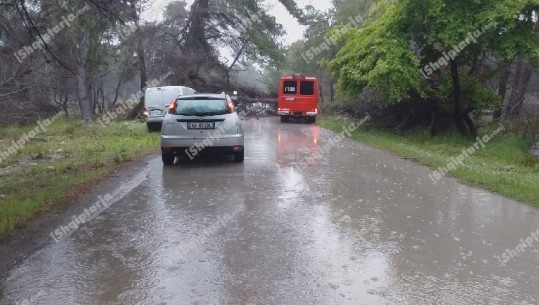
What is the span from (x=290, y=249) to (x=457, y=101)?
51.6 feet

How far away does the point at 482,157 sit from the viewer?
1441cm

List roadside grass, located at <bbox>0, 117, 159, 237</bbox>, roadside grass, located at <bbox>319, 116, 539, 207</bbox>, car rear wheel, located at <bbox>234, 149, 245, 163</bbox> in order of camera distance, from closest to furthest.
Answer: roadside grass, located at <bbox>0, 117, 159, 237</bbox> → roadside grass, located at <bbox>319, 116, 539, 207</bbox> → car rear wheel, located at <bbox>234, 149, 245, 163</bbox>

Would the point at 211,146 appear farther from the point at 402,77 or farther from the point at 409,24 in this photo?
the point at 409,24

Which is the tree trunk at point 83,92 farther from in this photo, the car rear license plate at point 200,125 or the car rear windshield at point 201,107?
the car rear license plate at point 200,125

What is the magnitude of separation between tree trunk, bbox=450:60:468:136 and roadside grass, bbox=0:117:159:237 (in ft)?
37.7

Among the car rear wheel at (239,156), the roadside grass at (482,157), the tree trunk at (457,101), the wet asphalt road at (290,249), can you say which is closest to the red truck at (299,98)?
the roadside grass at (482,157)

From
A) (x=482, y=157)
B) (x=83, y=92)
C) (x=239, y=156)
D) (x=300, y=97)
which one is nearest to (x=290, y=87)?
(x=300, y=97)

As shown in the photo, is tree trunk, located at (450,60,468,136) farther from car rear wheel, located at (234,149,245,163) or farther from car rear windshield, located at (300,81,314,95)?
car rear wheel, located at (234,149,245,163)

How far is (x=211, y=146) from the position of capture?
10.6 meters

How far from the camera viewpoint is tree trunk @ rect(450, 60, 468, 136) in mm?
17781

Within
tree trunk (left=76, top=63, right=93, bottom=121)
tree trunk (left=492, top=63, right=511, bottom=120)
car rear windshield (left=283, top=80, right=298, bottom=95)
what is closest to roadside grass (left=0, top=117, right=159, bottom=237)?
tree trunk (left=76, top=63, right=93, bottom=121)

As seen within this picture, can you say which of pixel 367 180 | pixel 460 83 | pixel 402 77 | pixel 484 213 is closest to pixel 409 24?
pixel 402 77

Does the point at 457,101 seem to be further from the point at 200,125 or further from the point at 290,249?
the point at 290,249

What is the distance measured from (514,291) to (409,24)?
14.8m
